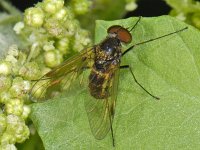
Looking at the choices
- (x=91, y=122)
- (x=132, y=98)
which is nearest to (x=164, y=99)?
(x=132, y=98)

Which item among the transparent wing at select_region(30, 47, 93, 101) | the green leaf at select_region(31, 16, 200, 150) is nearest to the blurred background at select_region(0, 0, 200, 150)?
the transparent wing at select_region(30, 47, 93, 101)

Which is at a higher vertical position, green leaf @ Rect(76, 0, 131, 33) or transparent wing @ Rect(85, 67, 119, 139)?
green leaf @ Rect(76, 0, 131, 33)

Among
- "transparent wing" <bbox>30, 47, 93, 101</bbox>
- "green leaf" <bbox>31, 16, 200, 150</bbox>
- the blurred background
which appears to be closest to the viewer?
"green leaf" <bbox>31, 16, 200, 150</bbox>

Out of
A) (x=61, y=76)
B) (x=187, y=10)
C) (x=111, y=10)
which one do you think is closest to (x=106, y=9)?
(x=111, y=10)

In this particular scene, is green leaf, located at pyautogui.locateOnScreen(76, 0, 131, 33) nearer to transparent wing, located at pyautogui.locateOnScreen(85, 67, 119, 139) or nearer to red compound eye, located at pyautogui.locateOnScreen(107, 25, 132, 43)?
red compound eye, located at pyautogui.locateOnScreen(107, 25, 132, 43)

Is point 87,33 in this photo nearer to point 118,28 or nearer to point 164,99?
point 118,28
